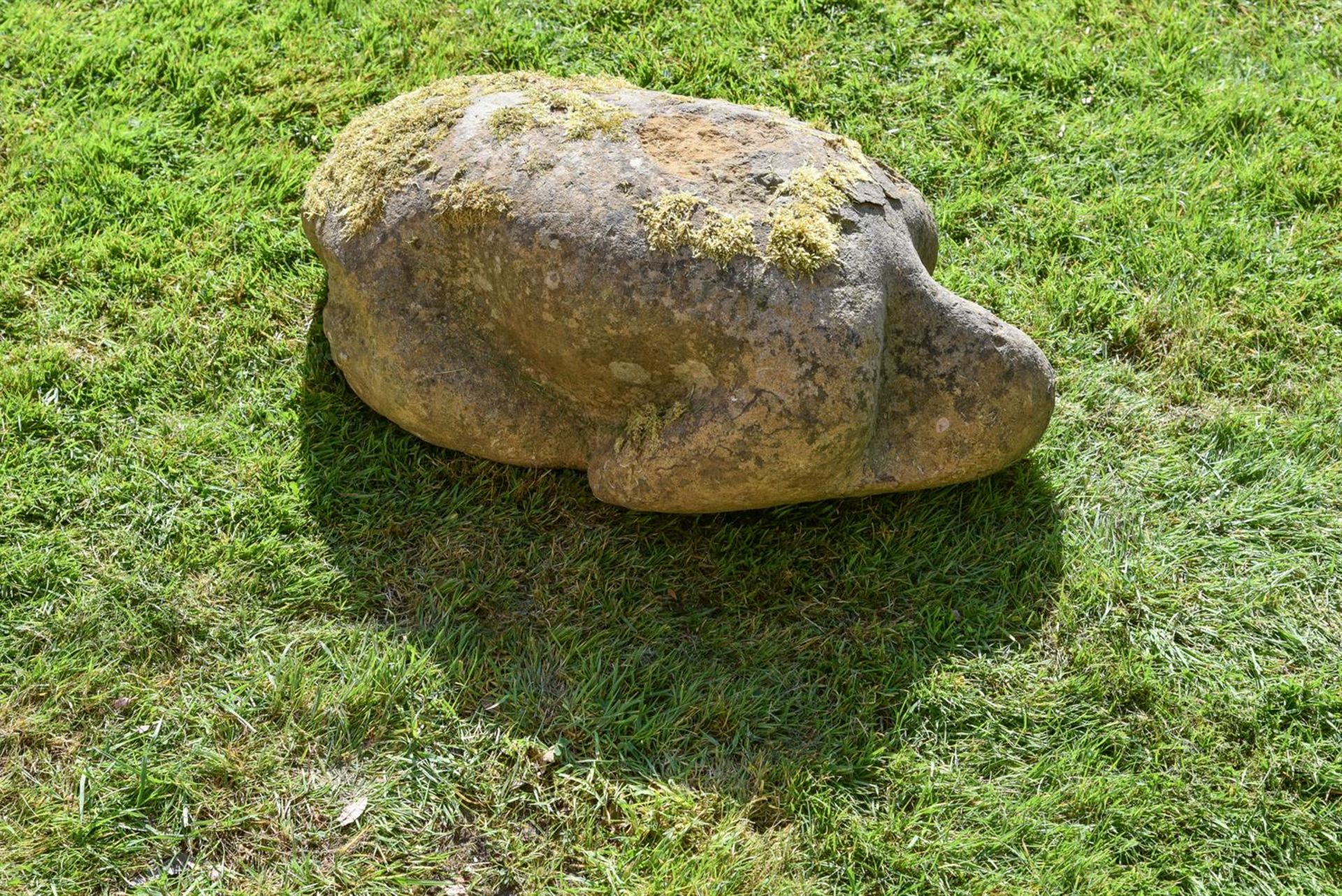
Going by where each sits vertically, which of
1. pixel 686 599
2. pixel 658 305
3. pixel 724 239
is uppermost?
pixel 724 239

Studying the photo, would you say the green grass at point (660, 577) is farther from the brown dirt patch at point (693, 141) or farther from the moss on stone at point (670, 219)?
the brown dirt patch at point (693, 141)

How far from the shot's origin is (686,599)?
3723 millimetres

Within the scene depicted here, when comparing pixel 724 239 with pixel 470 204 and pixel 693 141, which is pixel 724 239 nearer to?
pixel 693 141

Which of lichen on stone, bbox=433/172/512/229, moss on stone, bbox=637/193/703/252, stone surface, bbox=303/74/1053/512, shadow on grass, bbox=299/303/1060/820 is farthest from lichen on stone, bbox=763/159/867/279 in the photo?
shadow on grass, bbox=299/303/1060/820

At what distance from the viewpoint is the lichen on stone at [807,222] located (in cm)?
328

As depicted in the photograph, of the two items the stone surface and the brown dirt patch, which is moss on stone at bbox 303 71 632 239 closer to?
the stone surface

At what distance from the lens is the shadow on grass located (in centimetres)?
344

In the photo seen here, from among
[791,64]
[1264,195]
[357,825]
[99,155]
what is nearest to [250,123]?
[99,155]

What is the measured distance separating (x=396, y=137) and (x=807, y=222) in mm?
1398

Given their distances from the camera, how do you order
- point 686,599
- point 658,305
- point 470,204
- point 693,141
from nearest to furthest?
point 658,305 < point 470,204 < point 693,141 < point 686,599

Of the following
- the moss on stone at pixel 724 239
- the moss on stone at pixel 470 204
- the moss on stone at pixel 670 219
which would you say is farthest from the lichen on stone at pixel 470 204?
the moss on stone at pixel 724 239

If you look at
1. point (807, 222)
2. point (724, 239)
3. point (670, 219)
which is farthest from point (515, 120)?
point (807, 222)

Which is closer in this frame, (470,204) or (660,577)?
(470,204)

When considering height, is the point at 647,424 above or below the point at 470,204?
below
